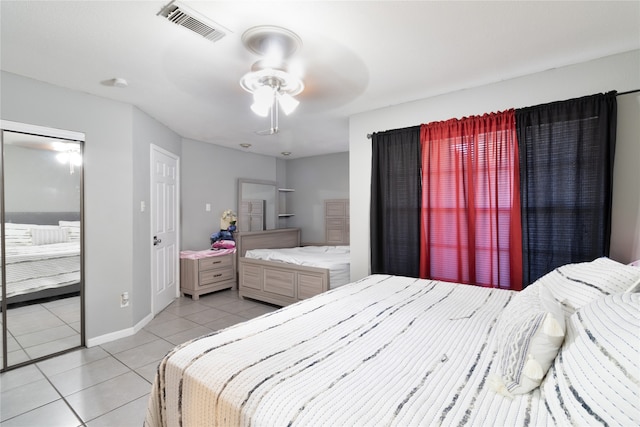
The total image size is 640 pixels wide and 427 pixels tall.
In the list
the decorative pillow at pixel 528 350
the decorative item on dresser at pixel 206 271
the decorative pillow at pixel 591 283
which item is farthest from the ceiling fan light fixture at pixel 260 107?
the decorative item on dresser at pixel 206 271

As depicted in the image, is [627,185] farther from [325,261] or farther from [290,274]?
[290,274]

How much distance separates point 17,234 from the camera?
2.45 meters

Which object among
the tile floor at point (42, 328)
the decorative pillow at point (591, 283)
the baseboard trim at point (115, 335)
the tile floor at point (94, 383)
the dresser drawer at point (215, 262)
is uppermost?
the decorative pillow at point (591, 283)

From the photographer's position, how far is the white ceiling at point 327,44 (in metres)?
1.67

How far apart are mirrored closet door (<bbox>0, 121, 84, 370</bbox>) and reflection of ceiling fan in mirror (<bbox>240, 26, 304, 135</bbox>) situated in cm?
195

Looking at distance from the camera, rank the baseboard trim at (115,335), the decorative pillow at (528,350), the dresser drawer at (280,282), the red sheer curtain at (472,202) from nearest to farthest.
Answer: the decorative pillow at (528,350) < the red sheer curtain at (472,202) < the baseboard trim at (115,335) < the dresser drawer at (280,282)

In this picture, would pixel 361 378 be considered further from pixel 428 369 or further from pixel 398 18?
pixel 398 18

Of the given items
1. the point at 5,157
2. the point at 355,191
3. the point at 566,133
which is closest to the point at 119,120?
the point at 5,157

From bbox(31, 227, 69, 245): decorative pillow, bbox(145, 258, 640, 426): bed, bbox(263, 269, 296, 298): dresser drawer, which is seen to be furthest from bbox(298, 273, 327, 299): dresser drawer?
bbox(31, 227, 69, 245): decorative pillow

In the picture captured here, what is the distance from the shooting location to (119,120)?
3.03m

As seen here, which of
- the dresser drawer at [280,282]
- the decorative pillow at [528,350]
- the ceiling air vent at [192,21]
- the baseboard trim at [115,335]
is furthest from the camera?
the dresser drawer at [280,282]

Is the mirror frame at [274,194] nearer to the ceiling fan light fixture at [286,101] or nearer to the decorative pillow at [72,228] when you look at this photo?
the decorative pillow at [72,228]

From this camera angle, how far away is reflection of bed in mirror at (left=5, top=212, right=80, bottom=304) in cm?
244

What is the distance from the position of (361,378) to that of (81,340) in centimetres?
304
